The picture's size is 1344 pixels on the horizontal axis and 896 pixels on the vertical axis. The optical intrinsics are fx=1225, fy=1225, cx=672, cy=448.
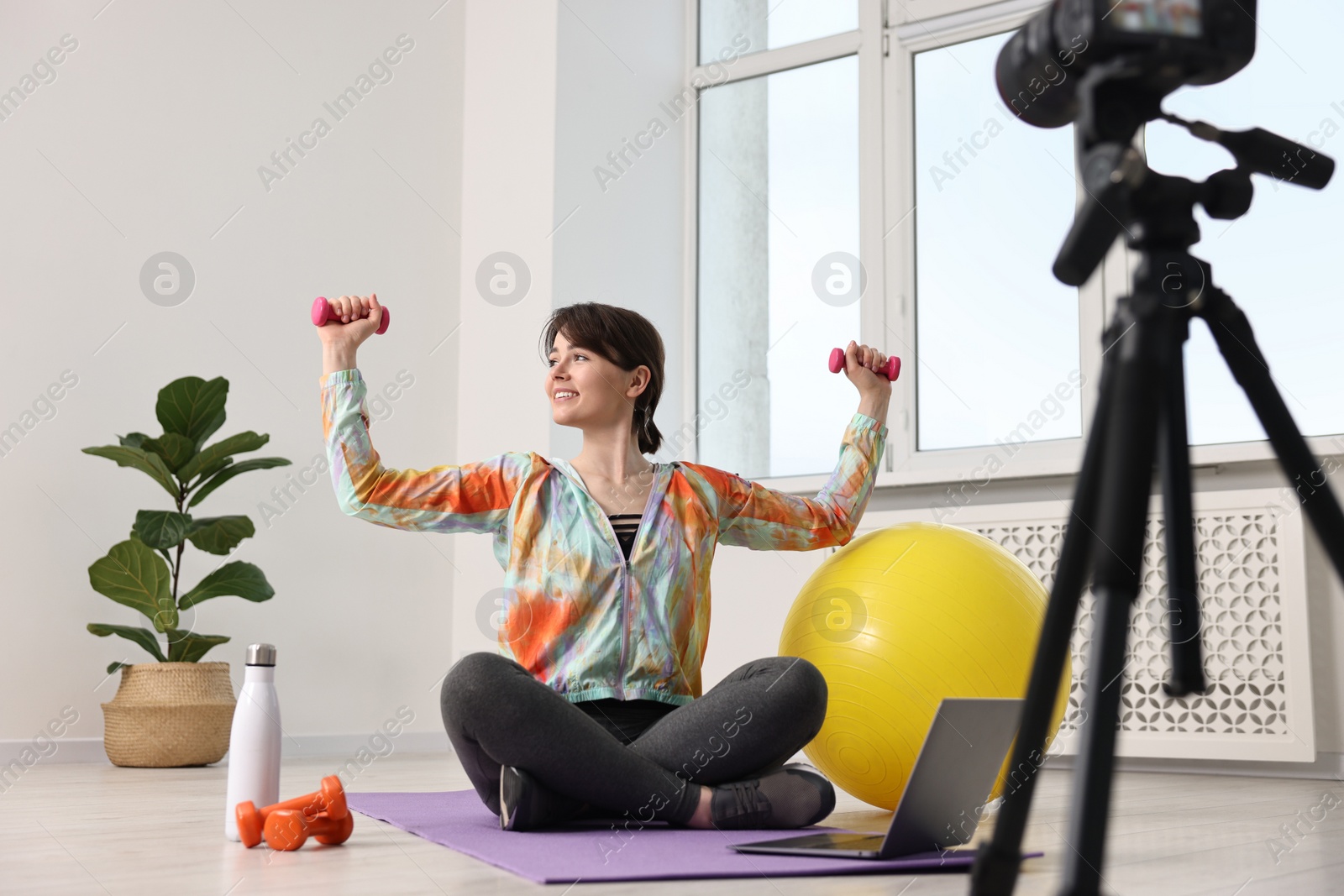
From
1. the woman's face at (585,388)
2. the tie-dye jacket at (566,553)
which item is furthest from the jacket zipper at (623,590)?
the woman's face at (585,388)

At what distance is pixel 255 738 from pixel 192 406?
1.63 meters

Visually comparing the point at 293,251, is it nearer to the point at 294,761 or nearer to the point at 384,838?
the point at 294,761

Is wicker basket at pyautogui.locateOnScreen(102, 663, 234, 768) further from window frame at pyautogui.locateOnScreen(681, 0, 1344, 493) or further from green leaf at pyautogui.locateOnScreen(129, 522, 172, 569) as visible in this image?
window frame at pyautogui.locateOnScreen(681, 0, 1344, 493)

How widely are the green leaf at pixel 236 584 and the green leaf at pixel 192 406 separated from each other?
31 centimetres

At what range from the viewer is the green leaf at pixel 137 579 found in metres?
2.86

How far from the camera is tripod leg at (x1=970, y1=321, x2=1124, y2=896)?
2.31 ft

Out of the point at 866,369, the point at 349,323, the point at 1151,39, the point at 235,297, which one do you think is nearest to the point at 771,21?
the point at 235,297

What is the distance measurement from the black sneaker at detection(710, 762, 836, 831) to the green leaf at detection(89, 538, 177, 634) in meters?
1.77

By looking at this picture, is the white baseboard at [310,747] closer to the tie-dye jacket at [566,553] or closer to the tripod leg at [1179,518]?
the tie-dye jacket at [566,553]

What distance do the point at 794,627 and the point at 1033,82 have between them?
1176mm

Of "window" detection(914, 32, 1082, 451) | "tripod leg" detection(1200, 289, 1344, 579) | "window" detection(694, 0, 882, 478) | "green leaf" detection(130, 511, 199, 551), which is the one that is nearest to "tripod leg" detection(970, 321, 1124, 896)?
"tripod leg" detection(1200, 289, 1344, 579)

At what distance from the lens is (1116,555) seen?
657 mm

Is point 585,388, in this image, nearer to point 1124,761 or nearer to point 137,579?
point 137,579

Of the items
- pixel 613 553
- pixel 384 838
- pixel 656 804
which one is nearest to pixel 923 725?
pixel 656 804
